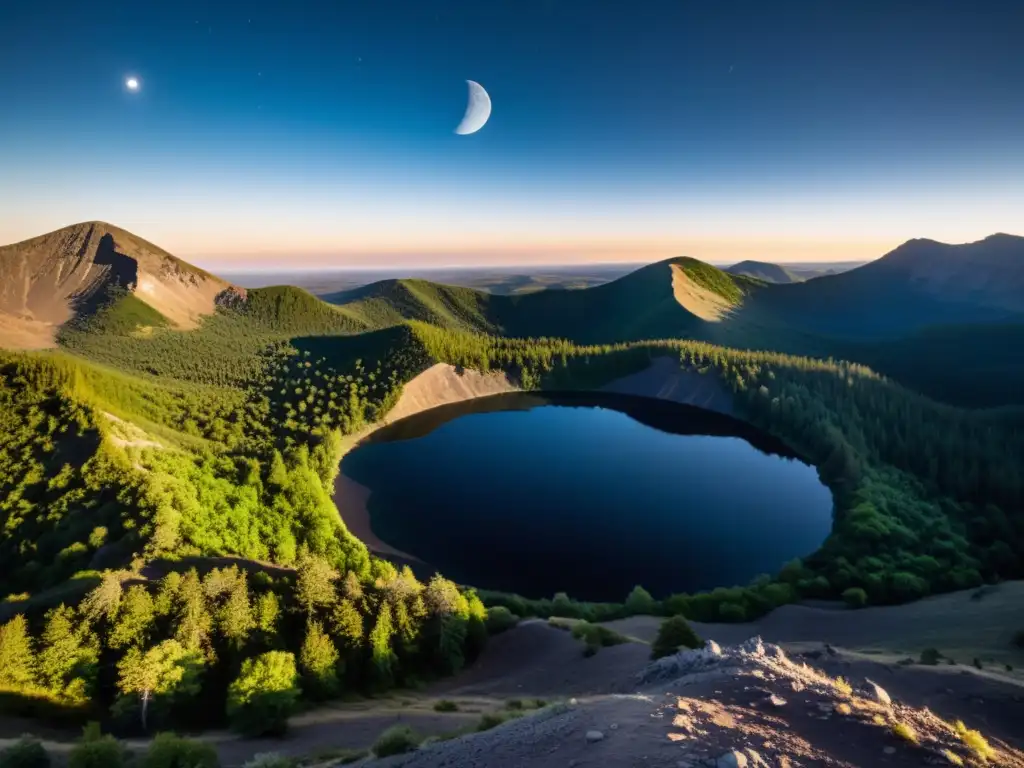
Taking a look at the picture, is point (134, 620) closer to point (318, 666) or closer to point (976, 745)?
point (318, 666)

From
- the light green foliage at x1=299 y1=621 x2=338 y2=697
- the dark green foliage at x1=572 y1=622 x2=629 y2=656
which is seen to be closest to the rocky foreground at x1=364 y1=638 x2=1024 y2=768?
the light green foliage at x1=299 y1=621 x2=338 y2=697

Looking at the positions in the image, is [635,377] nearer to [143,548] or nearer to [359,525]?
[359,525]

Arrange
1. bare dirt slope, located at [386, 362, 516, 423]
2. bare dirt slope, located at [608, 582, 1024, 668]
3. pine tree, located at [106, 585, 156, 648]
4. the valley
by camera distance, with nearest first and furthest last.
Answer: pine tree, located at [106, 585, 156, 648] → the valley → bare dirt slope, located at [608, 582, 1024, 668] → bare dirt slope, located at [386, 362, 516, 423]

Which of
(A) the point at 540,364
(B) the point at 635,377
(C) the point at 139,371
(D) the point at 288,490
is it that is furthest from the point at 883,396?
(C) the point at 139,371

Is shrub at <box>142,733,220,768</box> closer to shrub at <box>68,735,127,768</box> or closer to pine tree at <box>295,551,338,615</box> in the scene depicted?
shrub at <box>68,735,127,768</box>

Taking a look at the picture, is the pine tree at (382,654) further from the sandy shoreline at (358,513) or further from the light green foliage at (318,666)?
the sandy shoreline at (358,513)

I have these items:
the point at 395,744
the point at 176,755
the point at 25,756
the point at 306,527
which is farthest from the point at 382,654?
the point at 306,527
